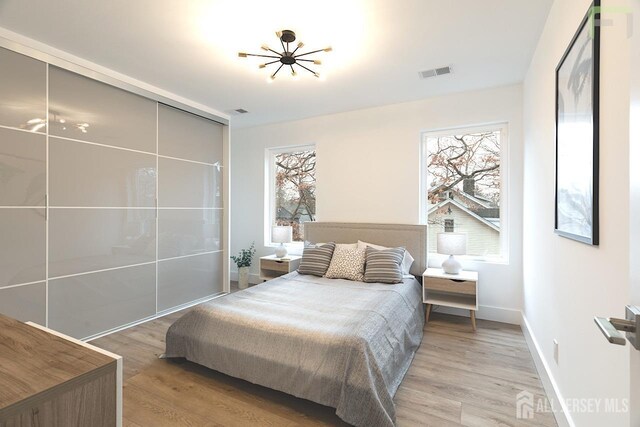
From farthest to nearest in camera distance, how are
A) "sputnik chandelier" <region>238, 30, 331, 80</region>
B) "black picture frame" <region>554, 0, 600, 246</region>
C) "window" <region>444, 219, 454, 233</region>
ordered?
1. "window" <region>444, 219, 454, 233</region>
2. "sputnik chandelier" <region>238, 30, 331, 80</region>
3. "black picture frame" <region>554, 0, 600, 246</region>

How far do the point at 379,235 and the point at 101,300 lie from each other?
3.04m

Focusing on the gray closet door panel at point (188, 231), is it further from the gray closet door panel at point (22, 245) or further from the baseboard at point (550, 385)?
the baseboard at point (550, 385)

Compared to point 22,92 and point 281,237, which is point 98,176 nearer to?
point 22,92

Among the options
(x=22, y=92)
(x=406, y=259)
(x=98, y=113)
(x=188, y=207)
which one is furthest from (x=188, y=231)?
(x=406, y=259)

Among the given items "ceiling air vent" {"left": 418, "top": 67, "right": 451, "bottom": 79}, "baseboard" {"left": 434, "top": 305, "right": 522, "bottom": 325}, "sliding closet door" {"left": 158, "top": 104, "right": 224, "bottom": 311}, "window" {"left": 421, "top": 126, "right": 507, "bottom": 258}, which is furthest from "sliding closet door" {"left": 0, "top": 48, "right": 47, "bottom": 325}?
"baseboard" {"left": 434, "top": 305, "right": 522, "bottom": 325}

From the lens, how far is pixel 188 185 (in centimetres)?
371

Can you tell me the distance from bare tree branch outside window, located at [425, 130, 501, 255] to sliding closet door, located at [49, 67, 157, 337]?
131 inches

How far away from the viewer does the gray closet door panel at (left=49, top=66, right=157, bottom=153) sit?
101 inches

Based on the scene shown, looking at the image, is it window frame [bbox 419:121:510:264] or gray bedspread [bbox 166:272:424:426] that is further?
window frame [bbox 419:121:510:264]

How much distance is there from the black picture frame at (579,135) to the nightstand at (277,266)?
2.96 m

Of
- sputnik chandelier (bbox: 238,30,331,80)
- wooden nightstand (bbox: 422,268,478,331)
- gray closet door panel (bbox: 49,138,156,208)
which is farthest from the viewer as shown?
wooden nightstand (bbox: 422,268,478,331)

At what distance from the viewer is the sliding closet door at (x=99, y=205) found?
255cm

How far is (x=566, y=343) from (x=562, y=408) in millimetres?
364

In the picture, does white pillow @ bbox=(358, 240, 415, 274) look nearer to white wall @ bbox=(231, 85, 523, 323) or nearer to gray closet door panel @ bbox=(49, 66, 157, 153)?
white wall @ bbox=(231, 85, 523, 323)
